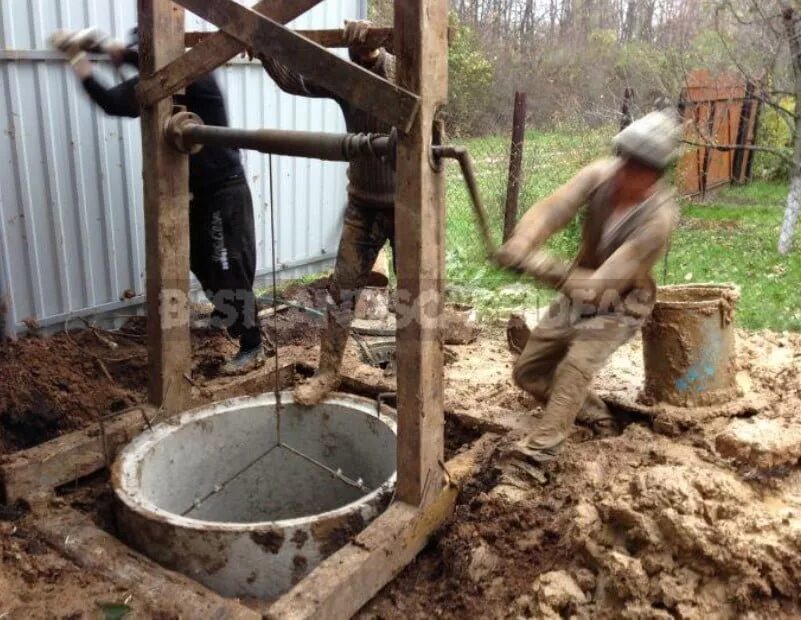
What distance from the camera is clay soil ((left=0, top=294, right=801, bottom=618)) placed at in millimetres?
2451

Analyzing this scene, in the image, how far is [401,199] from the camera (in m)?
2.69

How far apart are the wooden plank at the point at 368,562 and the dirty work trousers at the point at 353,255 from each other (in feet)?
3.79

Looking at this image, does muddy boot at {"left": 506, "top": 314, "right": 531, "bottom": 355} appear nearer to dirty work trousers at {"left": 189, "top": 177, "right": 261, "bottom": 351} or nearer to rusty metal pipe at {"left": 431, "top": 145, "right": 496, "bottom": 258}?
dirty work trousers at {"left": 189, "top": 177, "right": 261, "bottom": 351}

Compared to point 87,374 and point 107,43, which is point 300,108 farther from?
point 87,374

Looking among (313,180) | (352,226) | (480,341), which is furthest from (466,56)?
(352,226)

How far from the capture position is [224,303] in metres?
4.74

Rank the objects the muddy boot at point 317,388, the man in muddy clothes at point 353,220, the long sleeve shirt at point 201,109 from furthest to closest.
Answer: the muddy boot at point 317,388 < the long sleeve shirt at point 201,109 < the man in muddy clothes at point 353,220

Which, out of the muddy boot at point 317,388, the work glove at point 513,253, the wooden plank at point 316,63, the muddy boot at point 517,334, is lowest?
the muddy boot at point 317,388

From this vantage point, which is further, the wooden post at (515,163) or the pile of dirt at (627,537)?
the wooden post at (515,163)

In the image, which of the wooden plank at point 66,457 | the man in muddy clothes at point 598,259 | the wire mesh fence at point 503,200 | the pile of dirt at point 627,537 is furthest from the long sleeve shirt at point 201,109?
the wire mesh fence at point 503,200

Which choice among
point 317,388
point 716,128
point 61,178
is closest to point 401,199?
point 317,388

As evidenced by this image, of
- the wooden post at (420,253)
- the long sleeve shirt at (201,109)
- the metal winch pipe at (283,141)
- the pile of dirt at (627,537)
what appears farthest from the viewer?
the long sleeve shirt at (201,109)

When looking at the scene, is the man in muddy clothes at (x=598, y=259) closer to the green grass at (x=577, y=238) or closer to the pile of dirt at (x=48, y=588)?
the pile of dirt at (x=48, y=588)

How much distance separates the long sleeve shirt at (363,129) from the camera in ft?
12.3
